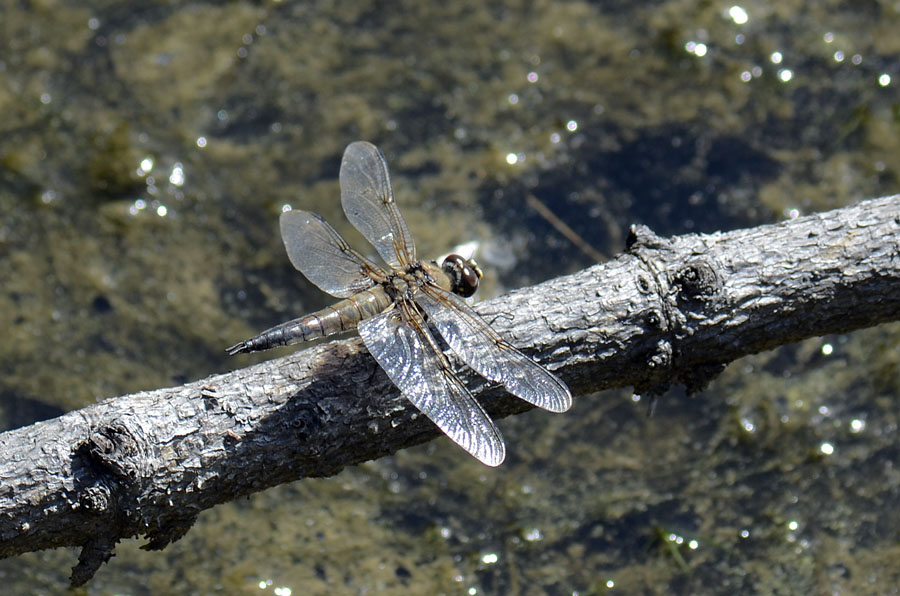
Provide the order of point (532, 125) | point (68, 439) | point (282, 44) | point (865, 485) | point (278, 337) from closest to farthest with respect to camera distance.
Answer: point (68, 439), point (278, 337), point (865, 485), point (532, 125), point (282, 44)

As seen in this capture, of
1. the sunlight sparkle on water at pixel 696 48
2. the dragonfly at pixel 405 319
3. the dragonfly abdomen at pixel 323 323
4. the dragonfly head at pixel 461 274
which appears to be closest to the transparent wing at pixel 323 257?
the dragonfly at pixel 405 319

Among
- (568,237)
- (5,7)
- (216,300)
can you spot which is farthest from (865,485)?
(5,7)

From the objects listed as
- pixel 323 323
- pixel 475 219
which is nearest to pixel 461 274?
pixel 323 323

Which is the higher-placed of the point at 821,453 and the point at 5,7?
the point at 821,453

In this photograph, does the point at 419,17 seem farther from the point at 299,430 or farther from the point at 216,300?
the point at 299,430

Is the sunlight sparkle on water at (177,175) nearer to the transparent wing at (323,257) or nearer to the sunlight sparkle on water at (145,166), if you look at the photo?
the sunlight sparkle on water at (145,166)

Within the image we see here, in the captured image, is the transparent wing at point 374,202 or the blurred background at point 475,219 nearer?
the transparent wing at point 374,202

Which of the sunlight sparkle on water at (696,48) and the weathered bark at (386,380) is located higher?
the sunlight sparkle on water at (696,48)
